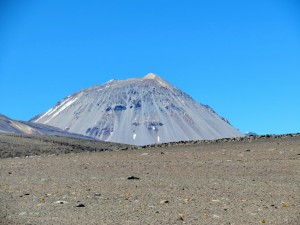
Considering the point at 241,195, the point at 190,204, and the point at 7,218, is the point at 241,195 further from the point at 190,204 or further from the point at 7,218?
the point at 7,218

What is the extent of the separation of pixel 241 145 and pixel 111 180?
9618mm

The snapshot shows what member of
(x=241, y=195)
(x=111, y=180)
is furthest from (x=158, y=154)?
(x=241, y=195)

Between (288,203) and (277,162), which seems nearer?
(288,203)

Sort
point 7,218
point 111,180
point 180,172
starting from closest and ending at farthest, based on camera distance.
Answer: point 7,218 → point 111,180 → point 180,172

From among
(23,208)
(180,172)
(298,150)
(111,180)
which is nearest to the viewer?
(23,208)

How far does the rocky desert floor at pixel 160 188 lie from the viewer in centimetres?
890

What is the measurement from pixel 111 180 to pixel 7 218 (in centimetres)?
510

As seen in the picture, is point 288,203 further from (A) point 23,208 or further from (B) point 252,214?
(A) point 23,208

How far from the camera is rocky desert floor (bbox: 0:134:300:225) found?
8.90 m

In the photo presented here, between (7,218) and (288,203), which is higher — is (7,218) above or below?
below

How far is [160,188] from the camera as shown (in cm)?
1199

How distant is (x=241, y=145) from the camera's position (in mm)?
21844

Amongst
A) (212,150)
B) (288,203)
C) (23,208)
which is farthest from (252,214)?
(212,150)

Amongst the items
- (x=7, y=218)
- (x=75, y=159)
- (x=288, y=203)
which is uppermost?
(x=75, y=159)
